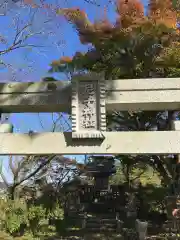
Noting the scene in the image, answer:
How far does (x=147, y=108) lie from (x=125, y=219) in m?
10.9

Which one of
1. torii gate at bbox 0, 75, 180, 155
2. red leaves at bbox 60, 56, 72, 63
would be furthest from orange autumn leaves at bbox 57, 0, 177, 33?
torii gate at bbox 0, 75, 180, 155

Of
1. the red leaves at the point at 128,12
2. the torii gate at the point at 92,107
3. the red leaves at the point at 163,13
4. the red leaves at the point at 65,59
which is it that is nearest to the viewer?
the torii gate at the point at 92,107

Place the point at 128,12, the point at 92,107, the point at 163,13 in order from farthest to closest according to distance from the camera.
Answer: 1. the point at 128,12
2. the point at 163,13
3. the point at 92,107

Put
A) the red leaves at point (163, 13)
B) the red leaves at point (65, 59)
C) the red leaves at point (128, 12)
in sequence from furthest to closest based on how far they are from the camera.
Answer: the red leaves at point (65, 59), the red leaves at point (128, 12), the red leaves at point (163, 13)

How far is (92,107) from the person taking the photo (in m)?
5.09

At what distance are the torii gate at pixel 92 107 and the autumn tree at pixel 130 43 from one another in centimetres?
359

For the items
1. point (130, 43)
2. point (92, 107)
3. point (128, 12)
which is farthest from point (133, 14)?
point (92, 107)

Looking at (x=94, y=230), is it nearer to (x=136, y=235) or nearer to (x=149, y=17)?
(x=136, y=235)

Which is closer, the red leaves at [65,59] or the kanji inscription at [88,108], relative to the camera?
the kanji inscription at [88,108]

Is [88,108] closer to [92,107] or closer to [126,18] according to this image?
[92,107]

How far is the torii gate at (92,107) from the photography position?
4961mm

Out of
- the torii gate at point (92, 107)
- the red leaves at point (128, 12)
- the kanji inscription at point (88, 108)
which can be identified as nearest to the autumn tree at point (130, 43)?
the red leaves at point (128, 12)

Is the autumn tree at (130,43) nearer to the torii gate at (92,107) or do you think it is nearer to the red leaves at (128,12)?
the red leaves at (128,12)

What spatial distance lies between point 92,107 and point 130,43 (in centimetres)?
492
